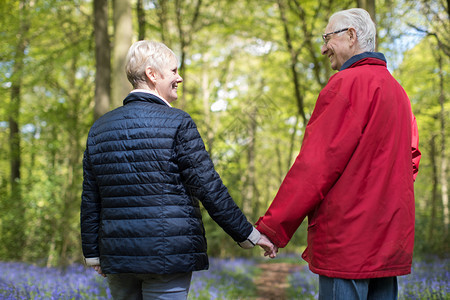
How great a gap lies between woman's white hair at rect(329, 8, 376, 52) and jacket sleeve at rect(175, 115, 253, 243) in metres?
1.02

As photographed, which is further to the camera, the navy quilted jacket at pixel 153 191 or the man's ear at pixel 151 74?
the man's ear at pixel 151 74

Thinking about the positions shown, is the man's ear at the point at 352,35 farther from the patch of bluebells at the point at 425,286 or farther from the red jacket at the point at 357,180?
the patch of bluebells at the point at 425,286

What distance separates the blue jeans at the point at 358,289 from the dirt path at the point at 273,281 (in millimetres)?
4602

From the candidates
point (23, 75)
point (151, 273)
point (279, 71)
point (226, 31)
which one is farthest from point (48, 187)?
point (151, 273)

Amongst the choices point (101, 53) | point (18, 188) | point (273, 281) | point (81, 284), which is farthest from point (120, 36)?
point (18, 188)

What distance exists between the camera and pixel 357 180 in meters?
2.08

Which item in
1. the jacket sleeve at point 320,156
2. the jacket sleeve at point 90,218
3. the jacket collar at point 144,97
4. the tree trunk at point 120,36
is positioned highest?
the tree trunk at point 120,36

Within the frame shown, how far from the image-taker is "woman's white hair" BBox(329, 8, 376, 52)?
237 centimetres

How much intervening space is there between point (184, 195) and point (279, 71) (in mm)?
12019

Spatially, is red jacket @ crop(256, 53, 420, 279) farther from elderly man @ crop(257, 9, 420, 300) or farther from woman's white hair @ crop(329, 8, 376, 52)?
woman's white hair @ crop(329, 8, 376, 52)

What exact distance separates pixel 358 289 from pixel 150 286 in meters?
1.02

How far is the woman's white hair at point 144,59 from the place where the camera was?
232 cm

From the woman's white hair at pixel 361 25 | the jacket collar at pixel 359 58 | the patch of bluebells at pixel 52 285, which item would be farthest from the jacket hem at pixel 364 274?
the patch of bluebells at pixel 52 285

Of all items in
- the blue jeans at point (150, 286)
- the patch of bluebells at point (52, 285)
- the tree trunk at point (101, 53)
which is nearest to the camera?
the blue jeans at point (150, 286)
